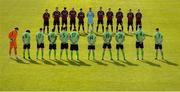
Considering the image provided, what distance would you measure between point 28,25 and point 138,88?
17.7 meters

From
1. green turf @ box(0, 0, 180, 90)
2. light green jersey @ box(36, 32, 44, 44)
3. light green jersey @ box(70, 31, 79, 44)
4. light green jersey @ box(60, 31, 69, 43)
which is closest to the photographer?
green turf @ box(0, 0, 180, 90)

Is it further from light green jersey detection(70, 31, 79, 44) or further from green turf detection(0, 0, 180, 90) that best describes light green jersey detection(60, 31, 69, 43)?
green turf detection(0, 0, 180, 90)

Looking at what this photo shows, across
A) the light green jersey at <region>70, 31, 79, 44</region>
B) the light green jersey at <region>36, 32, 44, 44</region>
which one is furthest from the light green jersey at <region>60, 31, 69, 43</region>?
the light green jersey at <region>36, 32, 44, 44</region>

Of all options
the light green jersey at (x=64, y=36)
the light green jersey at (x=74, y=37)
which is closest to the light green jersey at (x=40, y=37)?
the light green jersey at (x=64, y=36)

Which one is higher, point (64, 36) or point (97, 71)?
point (64, 36)

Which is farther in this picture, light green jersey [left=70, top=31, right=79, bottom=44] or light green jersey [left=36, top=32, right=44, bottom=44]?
light green jersey [left=36, top=32, right=44, bottom=44]

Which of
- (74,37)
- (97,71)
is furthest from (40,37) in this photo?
(97,71)

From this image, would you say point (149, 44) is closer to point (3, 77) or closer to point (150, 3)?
point (3, 77)

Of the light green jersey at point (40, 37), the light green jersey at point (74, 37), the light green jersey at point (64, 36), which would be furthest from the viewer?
the light green jersey at point (40, 37)

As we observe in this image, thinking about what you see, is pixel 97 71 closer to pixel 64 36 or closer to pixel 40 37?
pixel 64 36

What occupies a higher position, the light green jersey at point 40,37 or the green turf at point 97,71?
the light green jersey at point 40,37

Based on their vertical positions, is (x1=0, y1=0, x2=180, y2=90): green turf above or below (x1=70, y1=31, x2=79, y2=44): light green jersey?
below

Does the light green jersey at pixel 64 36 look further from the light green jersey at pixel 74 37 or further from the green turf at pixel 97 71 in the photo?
the green turf at pixel 97 71

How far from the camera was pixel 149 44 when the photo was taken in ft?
108
